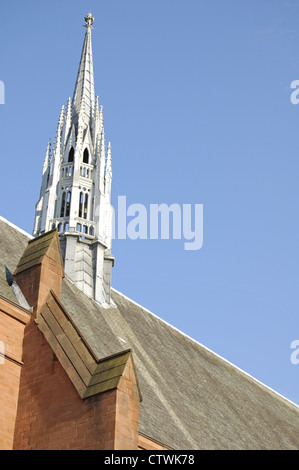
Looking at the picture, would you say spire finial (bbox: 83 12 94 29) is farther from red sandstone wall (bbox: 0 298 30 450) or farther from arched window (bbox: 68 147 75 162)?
red sandstone wall (bbox: 0 298 30 450)

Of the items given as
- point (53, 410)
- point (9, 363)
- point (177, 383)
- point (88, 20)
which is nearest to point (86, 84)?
point (88, 20)

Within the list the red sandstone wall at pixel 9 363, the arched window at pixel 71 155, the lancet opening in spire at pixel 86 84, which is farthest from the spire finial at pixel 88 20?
the red sandstone wall at pixel 9 363

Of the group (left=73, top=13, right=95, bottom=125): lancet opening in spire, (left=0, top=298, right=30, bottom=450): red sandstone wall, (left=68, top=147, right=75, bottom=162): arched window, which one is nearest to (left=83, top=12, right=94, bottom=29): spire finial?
(left=73, top=13, right=95, bottom=125): lancet opening in spire

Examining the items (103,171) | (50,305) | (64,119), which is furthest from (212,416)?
(64,119)

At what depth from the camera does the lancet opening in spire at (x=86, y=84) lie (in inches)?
1377

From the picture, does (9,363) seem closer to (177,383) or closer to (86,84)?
(177,383)

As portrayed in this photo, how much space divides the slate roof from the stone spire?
1.22 meters

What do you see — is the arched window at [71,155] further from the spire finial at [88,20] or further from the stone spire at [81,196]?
the spire finial at [88,20]

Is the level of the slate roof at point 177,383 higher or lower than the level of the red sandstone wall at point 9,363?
higher

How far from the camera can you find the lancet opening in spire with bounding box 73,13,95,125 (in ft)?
115

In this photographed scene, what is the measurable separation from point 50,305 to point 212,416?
28.3 ft

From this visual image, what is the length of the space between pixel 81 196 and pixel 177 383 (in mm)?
9065

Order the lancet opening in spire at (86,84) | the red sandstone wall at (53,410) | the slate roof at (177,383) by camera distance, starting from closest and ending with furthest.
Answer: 1. the red sandstone wall at (53,410)
2. the slate roof at (177,383)
3. the lancet opening in spire at (86,84)

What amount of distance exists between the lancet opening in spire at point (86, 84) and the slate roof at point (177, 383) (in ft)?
27.2
